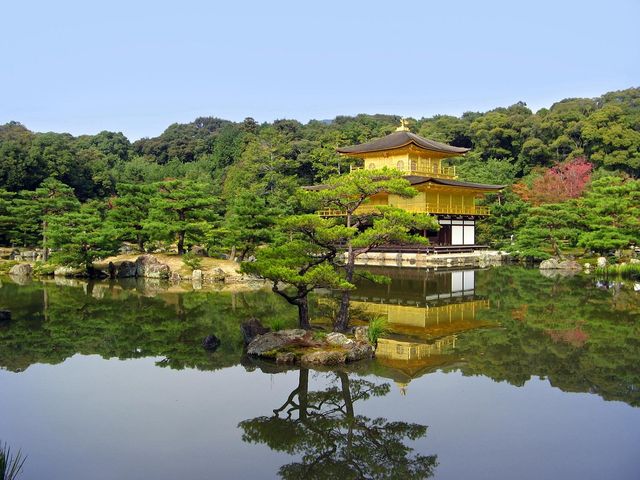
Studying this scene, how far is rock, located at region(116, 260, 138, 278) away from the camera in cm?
2336

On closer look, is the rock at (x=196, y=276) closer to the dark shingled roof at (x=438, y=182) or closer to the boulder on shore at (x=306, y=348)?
the boulder on shore at (x=306, y=348)

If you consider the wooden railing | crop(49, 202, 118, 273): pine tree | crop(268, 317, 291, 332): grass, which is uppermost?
the wooden railing

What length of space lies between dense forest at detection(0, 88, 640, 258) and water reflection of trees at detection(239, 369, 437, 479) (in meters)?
15.0

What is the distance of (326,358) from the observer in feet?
31.7

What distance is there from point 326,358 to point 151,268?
49.9 ft

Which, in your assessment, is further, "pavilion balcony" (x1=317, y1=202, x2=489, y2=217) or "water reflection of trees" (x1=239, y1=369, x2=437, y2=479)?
"pavilion balcony" (x1=317, y1=202, x2=489, y2=217)

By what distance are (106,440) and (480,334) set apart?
8.09 meters

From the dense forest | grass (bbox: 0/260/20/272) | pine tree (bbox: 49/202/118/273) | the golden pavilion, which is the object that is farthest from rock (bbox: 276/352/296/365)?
the golden pavilion

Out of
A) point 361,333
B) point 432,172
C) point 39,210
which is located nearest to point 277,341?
point 361,333

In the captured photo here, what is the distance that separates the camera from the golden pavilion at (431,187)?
30625mm

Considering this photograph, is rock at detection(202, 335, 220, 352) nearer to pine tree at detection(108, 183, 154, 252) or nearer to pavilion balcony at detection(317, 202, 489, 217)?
pine tree at detection(108, 183, 154, 252)

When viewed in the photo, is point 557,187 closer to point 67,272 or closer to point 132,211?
point 132,211

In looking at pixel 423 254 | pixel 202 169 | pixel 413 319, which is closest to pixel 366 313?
pixel 413 319

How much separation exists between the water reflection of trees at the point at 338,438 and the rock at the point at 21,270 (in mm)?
19568
